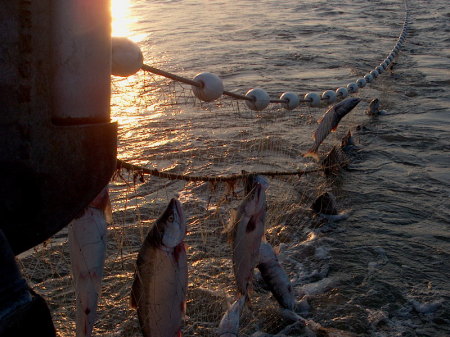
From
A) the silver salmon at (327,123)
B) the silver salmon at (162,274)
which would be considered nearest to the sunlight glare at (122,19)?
the silver salmon at (327,123)

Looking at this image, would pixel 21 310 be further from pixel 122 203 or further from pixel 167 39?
pixel 167 39

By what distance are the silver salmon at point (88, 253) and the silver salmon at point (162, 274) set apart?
0.95 ft

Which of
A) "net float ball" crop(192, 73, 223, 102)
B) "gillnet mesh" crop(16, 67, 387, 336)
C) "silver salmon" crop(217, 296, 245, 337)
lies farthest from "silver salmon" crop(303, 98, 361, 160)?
"net float ball" crop(192, 73, 223, 102)

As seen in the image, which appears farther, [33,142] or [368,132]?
[368,132]

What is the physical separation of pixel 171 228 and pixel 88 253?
597 mm

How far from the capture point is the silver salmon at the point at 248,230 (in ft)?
13.9

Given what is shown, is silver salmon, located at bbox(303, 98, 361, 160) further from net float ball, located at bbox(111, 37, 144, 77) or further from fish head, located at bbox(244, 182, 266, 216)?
net float ball, located at bbox(111, 37, 144, 77)

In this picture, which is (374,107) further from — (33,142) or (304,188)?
(33,142)

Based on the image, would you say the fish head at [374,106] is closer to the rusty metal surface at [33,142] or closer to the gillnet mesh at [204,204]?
the gillnet mesh at [204,204]

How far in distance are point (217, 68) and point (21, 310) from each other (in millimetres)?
14957

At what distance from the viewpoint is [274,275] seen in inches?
203

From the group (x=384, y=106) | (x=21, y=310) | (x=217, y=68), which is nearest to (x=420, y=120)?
(x=384, y=106)

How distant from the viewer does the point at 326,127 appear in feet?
30.2

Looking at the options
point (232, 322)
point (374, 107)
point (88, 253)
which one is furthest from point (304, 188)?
point (88, 253)
